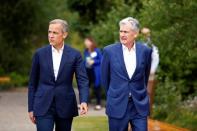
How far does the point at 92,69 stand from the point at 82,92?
9.68 m

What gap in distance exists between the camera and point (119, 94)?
8398 millimetres

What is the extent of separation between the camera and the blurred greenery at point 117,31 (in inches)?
459

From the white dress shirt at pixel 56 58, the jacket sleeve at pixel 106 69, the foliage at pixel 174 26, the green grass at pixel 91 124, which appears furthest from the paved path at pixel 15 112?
the white dress shirt at pixel 56 58

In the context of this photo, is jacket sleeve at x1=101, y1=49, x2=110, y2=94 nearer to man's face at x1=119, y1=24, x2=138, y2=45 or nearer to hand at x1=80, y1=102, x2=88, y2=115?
man's face at x1=119, y1=24, x2=138, y2=45

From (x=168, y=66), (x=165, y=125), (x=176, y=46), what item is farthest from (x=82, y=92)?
(x=168, y=66)

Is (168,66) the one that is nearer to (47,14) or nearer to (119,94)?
(119,94)

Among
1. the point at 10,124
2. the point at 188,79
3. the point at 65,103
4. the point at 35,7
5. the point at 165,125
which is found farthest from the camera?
the point at 35,7

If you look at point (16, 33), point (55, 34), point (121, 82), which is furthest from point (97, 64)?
point (55, 34)

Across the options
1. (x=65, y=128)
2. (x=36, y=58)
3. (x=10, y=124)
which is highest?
(x=36, y=58)

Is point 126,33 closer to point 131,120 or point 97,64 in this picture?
point 131,120

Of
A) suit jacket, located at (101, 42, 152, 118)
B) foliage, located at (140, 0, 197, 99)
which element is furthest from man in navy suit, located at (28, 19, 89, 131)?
foliage, located at (140, 0, 197, 99)

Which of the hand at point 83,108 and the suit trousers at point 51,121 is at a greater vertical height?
the hand at point 83,108

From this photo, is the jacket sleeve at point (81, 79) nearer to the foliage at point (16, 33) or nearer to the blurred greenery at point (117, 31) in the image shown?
the blurred greenery at point (117, 31)

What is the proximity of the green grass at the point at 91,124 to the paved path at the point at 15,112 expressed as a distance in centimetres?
89
